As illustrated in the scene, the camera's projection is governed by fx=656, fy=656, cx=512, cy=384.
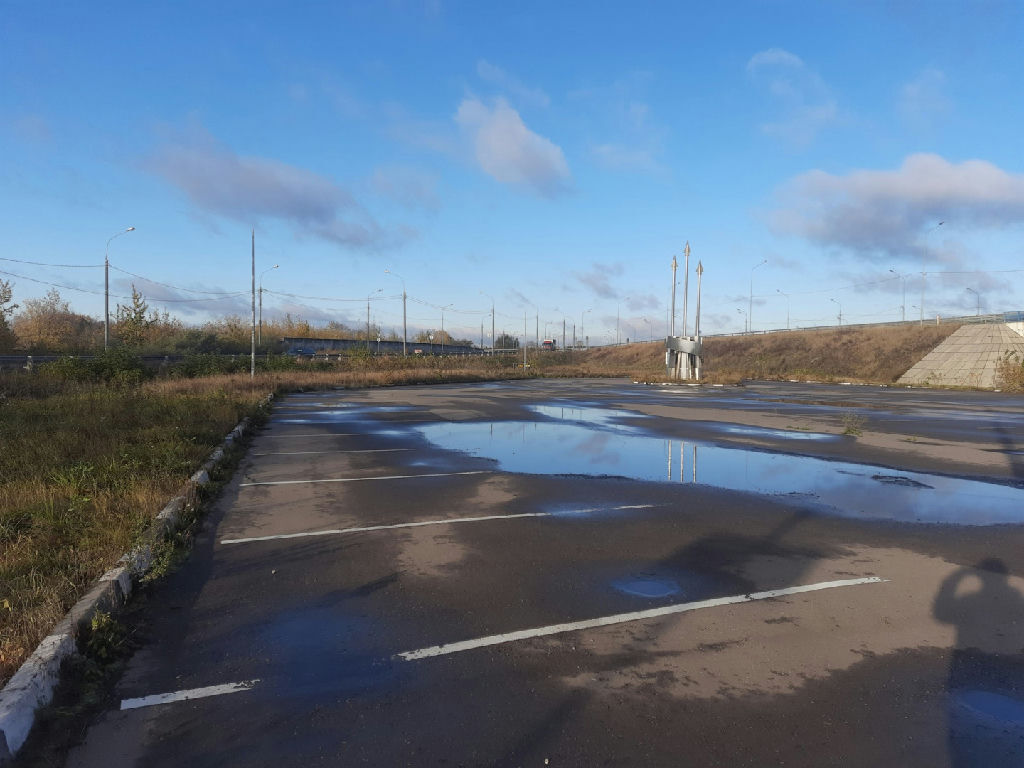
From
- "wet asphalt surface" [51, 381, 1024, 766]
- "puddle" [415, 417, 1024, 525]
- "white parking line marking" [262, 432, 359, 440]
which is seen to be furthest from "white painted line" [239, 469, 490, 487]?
"white parking line marking" [262, 432, 359, 440]

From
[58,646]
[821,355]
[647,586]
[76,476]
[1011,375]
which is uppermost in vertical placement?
[821,355]

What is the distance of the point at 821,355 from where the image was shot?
8238cm

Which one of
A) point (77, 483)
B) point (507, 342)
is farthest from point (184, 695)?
point (507, 342)

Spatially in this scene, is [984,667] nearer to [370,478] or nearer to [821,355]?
[370,478]

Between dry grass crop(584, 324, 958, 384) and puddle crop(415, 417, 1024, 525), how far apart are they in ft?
112

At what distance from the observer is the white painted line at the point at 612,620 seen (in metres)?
4.38

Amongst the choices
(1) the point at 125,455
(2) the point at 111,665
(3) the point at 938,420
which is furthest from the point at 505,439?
(3) the point at 938,420

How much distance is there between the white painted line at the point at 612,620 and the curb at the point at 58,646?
1.99m

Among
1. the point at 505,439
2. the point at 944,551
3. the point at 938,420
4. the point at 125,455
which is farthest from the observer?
the point at 938,420

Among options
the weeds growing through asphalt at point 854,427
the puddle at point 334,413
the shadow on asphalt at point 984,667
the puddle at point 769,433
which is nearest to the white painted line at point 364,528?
the shadow on asphalt at point 984,667

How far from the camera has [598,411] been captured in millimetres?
23578

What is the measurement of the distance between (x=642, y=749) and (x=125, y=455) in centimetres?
892

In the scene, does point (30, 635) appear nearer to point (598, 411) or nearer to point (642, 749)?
point (642, 749)

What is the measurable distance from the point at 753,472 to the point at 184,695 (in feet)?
31.3
